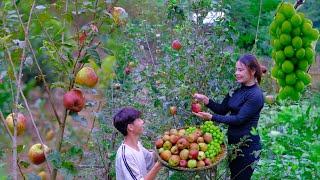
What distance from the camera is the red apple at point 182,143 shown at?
8.91ft

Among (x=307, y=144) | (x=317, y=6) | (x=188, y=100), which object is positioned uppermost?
(x=307, y=144)

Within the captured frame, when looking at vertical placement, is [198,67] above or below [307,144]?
below

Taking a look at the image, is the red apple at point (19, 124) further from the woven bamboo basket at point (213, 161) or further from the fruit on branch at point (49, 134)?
the woven bamboo basket at point (213, 161)

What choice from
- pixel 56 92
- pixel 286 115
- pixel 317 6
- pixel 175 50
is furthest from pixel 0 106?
pixel 317 6

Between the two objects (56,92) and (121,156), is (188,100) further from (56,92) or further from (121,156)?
(56,92)

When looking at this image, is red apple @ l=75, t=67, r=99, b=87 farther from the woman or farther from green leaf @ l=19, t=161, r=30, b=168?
the woman

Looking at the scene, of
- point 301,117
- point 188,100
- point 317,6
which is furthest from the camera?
point 317,6

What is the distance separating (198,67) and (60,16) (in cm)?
166

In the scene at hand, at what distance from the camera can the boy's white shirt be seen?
2.62m

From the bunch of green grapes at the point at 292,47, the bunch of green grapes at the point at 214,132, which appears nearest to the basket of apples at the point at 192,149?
the bunch of green grapes at the point at 214,132

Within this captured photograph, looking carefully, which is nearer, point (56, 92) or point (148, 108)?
point (56, 92)

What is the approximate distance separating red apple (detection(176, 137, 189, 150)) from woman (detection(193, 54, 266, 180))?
0.35 meters

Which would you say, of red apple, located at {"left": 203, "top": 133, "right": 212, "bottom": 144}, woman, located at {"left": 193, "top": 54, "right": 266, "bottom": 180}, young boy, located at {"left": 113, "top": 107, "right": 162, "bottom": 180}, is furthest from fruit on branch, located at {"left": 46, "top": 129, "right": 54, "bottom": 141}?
woman, located at {"left": 193, "top": 54, "right": 266, "bottom": 180}

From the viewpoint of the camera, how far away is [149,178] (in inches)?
103
